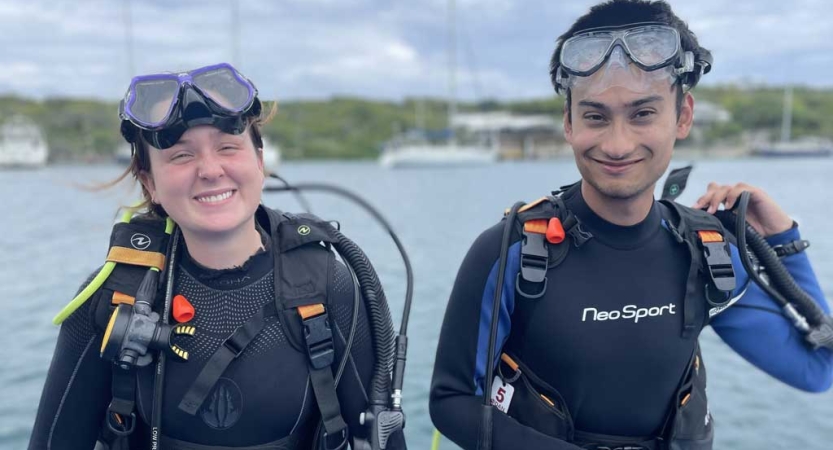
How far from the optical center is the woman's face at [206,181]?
1.64 metres

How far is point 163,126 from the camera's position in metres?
1.63

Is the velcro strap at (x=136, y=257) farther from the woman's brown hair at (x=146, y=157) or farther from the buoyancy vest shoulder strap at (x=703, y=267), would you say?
the buoyancy vest shoulder strap at (x=703, y=267)

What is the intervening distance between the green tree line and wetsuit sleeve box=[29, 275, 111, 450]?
2662 inches

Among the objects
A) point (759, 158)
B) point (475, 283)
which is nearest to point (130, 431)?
point (475, 283)

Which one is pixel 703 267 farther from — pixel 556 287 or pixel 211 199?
pixel 211 199

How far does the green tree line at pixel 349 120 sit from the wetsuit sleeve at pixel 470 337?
222 ft

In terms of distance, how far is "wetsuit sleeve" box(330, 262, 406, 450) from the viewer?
5.74 ft

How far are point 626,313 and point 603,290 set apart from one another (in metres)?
0.10

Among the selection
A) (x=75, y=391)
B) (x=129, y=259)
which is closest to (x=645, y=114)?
(x=129, y=259)

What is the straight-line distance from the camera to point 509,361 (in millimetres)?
1848

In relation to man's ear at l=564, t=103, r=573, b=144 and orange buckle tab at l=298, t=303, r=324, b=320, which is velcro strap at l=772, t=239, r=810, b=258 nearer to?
man's ear at l=564, t=103, r=573, b=144

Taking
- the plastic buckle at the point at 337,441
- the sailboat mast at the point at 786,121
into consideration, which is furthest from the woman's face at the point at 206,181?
the sailboat mast at the point at 786,121

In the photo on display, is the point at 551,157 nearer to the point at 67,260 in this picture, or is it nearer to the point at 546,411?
the point at 67,260

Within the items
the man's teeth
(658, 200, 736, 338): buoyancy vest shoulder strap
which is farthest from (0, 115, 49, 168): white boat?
(658, 200, 736, 338): buoyancy vest shoulder strap
